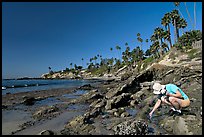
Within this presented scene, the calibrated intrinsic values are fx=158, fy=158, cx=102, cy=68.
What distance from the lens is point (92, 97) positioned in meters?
15.3

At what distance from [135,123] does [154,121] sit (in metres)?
1.72

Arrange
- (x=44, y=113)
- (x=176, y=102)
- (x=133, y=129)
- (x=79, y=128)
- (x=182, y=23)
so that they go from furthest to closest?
(x=182, y=23), (x=44, y=113), (x=79, y=128), (x=176, y=102), (x=133, y=129)

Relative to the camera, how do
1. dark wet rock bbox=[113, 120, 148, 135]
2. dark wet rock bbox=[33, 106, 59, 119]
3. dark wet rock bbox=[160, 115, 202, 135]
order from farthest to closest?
dark wet rock bbox=[33, 106, 59, 119] → dark wet rock bbox=[113, 120, 148, 135] → dark wet rock bbox=[160, 115, 202, 135]

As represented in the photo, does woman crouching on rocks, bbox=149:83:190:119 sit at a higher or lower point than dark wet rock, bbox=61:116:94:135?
higher

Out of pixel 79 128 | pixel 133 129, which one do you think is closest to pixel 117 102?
pixel 79 128

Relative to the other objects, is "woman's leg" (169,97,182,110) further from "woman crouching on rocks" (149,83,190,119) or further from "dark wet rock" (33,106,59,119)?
"dark wet rock" (33,106,59,119)

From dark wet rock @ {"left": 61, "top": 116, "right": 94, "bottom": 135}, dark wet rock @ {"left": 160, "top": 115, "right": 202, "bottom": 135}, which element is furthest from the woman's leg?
dark wet rock @ {"left": 61, "top": 116, "right": 94, "bottom": 135}

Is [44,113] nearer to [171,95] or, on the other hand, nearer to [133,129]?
[133,129]

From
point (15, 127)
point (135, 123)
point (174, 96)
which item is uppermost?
point (174, 96)

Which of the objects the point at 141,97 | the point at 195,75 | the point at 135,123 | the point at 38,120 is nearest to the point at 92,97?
the point at 141,97

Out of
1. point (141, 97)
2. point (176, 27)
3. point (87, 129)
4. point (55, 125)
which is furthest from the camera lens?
point (176, 27)

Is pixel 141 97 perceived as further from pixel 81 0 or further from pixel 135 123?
pixel 81 0

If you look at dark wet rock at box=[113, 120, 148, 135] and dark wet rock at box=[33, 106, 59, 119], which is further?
dark wet rock at box=[33, 106, 59, 119]

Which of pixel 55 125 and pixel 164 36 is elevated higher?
pixel 164 36
